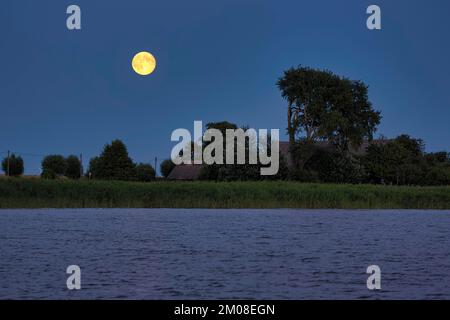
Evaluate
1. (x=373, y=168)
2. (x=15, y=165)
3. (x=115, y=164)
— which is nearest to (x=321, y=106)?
(x=373, y=168)

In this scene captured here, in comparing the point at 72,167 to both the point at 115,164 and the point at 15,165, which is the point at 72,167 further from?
the point at 115,164

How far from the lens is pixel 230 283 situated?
20969 mm

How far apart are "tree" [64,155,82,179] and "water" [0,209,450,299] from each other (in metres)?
102

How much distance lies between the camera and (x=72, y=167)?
150500mm

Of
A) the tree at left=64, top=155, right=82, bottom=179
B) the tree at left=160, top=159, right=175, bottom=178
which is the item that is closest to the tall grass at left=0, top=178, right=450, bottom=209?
the tree at left=160, top=159, right=175, bottom=178

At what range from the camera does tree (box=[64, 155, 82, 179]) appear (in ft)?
487

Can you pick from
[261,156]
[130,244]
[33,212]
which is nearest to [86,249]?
[130,244]

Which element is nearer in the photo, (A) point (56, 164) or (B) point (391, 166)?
(B) point (391, 166)

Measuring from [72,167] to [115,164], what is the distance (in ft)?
160

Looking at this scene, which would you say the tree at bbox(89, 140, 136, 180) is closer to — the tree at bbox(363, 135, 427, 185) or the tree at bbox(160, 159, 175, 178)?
the tree at bbox(363, 135, 427, 185)

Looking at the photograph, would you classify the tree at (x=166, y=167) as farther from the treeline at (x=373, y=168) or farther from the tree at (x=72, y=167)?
the treeline at (x=373, y=168)

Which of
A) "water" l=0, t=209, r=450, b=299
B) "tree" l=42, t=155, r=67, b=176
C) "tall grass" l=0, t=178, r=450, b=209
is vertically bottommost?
"water" l=0, t=209, r=450, b=299
